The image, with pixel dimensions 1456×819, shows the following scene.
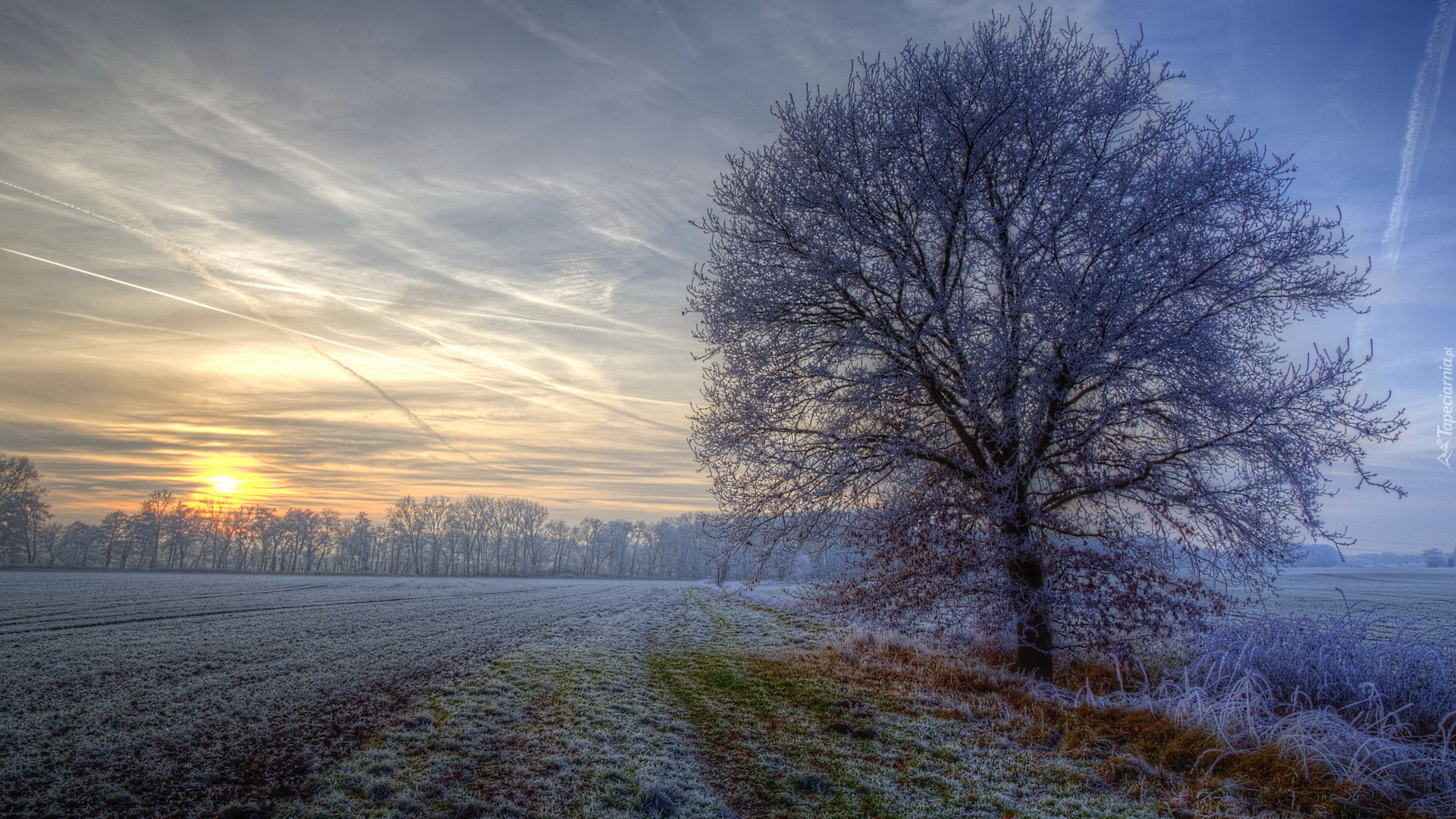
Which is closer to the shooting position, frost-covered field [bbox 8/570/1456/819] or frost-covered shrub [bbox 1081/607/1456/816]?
frost-covered field [bbox 8/570/1456/819]

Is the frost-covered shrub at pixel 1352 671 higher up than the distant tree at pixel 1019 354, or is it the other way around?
the distant tree at pixel 1019 354

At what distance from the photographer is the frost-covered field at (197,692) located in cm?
531

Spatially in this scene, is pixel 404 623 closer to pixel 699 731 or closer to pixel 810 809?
pixel 699 731

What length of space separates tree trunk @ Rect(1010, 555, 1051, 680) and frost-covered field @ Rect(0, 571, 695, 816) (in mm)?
8793

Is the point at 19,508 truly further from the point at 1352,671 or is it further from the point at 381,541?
the point at 1352,671

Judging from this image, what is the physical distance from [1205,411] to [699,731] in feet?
26.1

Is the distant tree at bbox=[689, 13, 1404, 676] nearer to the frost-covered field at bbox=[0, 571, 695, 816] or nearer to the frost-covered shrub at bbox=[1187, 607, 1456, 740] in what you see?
the frost-covered shrub at bbox=[1187, 607, 1456, 740]

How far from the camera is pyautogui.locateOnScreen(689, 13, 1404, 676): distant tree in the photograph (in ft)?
26.9

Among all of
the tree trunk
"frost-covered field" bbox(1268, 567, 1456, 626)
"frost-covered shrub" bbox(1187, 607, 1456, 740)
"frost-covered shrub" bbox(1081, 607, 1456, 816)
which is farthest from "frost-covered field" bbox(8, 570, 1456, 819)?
"frost-covered field" bbox(1268, 567, 1456, 626)

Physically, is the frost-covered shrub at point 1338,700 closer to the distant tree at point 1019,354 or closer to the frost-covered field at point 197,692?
the distant tree at point 1019,354

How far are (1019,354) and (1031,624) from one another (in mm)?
4563

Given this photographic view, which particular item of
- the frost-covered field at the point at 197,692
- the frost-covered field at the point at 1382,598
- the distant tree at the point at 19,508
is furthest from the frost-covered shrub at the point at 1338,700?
the distant tree at the point at 19,508

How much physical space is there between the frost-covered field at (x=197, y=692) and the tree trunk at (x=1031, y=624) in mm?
8793

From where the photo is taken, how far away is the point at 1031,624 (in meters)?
9.62
